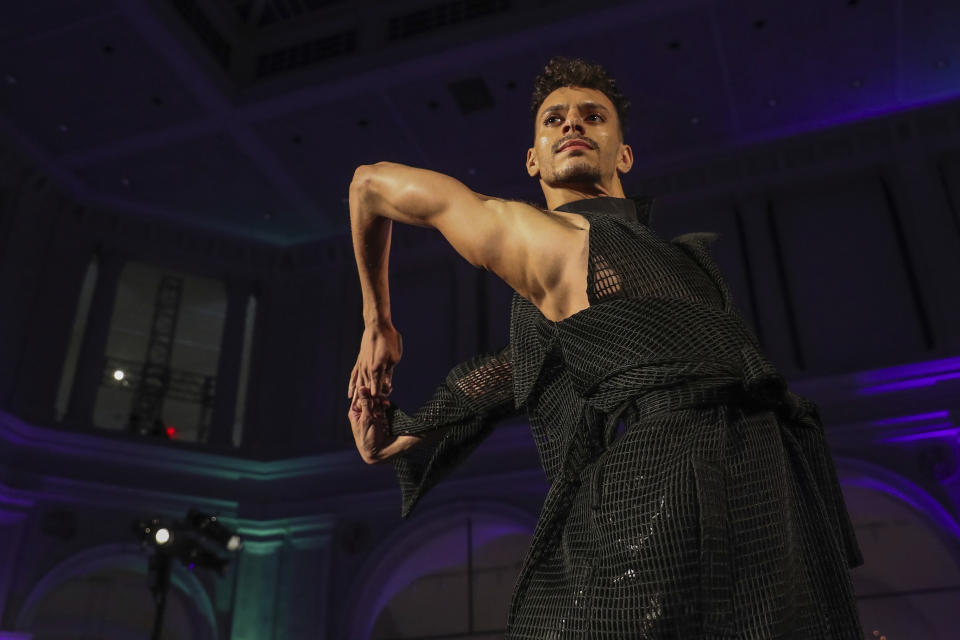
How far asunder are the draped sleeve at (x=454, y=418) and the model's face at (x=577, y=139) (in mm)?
361

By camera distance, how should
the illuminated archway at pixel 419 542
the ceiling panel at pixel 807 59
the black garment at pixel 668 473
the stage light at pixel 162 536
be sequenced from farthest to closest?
the illuminated archway at pixel 419 542 < the ceiling panel at pixel 807 59 < the stage light at pixel 162 536 < the black garment at pixel 668 473

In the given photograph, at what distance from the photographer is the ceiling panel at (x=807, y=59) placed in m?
9.16

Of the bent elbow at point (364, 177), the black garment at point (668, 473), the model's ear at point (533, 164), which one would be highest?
the model's ear at point (533, 164)

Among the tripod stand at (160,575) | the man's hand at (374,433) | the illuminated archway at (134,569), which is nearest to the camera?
the man's hand at (374,433)

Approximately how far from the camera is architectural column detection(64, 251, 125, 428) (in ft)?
35.9

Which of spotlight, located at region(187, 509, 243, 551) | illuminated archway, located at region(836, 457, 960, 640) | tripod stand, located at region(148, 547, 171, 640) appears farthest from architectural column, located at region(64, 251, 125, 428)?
illuminated archway, located at region(836, 457, 960, 640)

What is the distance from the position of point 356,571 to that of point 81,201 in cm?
648

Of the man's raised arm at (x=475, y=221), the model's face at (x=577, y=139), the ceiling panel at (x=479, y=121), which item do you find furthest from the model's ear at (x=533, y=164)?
the ceiling panel at (x=479, y=121)

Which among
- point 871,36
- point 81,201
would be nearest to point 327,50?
point 81,201

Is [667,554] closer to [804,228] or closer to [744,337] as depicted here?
[744,337]

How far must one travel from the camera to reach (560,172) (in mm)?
1624

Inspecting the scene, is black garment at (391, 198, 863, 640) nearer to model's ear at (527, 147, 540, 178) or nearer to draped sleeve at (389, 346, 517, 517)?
draped sleeve at (389, 346, 517, 517)

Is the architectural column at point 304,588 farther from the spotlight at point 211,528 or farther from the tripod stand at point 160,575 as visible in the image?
the tripod stand at point 160,575

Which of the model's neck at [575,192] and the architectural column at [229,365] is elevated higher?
the architectural column at [229,365]
